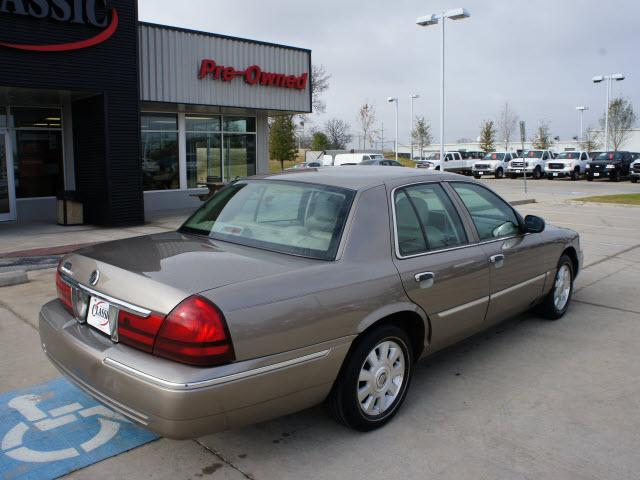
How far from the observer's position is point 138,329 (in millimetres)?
2834

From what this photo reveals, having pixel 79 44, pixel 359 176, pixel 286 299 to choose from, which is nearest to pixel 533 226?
pixel 359 176

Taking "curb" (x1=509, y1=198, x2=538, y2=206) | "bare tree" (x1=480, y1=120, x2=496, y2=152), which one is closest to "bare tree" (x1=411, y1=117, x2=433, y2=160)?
"bare tree" (x1=480, y1=120, x2=496, y2=152)

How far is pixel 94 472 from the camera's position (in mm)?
2992

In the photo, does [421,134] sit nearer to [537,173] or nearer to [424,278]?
[537,173]

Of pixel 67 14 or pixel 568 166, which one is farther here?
pixel 568 166

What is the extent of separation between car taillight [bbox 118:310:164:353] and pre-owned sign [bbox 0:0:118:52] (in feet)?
32.2

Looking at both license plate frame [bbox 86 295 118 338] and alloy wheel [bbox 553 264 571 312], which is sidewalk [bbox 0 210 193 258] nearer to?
license plate frame [bbox 86 295 118 338]

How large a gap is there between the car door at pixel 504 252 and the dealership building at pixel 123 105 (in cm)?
955

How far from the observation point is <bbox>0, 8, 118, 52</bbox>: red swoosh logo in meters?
10.7

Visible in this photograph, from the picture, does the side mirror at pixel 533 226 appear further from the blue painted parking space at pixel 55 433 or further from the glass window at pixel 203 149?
the glass window at pixel 203 149

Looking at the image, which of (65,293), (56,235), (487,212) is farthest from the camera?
(56,235)

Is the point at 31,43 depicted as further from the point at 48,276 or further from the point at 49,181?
the point at 48,276

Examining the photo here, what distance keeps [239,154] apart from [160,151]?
271 centimetres

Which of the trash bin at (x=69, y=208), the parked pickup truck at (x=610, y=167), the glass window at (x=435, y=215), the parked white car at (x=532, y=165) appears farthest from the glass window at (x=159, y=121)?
the parked pickup truck at (x=610, y=167)
